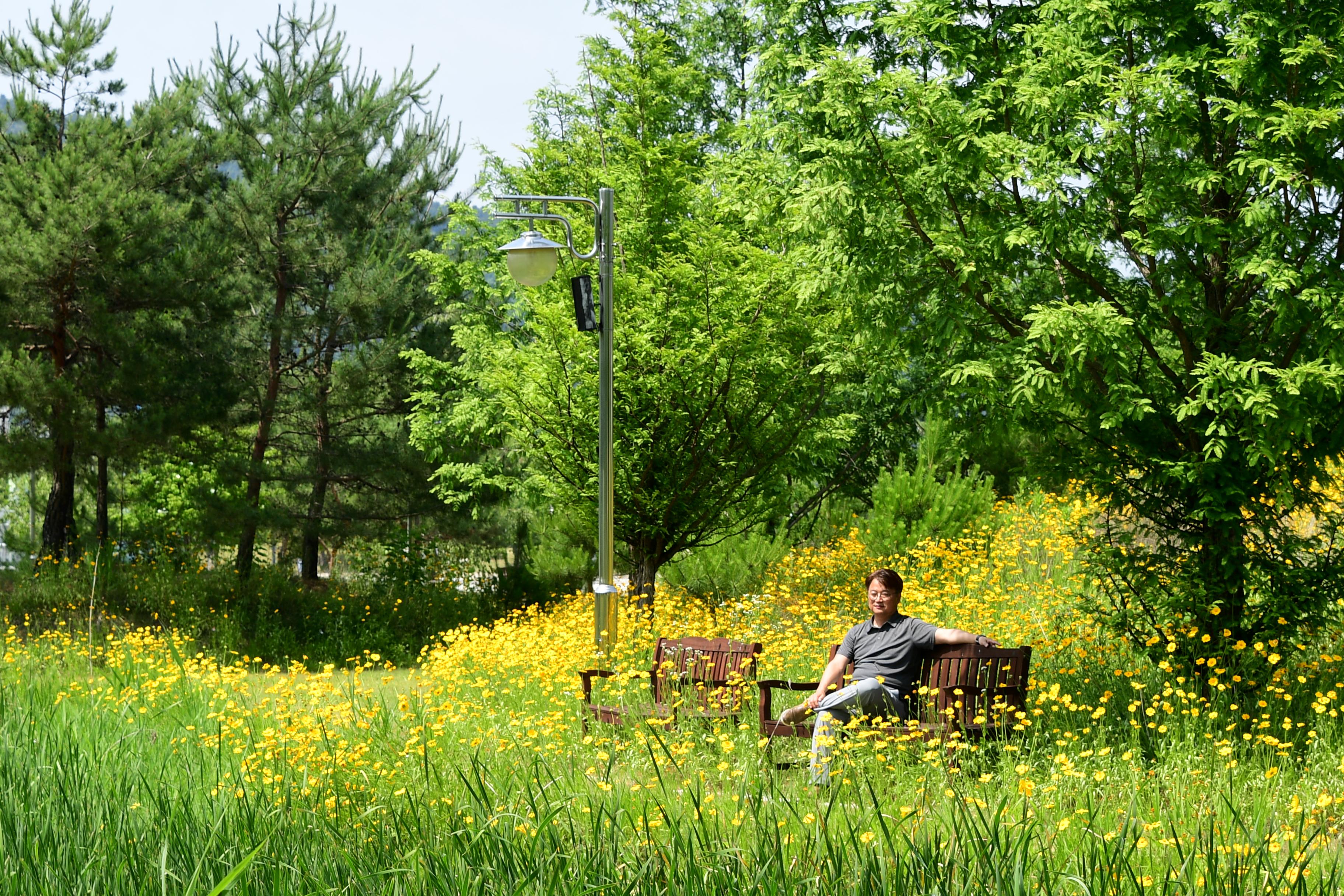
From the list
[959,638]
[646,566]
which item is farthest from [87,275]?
[959,638]

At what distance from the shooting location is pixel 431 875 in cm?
251

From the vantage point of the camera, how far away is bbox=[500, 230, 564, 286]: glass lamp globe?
769cm

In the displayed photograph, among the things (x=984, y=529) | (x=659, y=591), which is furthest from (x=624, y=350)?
(x=984, y=529)

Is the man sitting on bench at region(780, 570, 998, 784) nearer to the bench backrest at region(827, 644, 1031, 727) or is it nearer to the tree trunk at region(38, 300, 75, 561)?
the bench backrest at region(827, 644, 1031, 727)

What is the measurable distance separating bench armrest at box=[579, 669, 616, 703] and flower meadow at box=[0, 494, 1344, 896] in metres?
0.16

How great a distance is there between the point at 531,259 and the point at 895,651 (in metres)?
3.69

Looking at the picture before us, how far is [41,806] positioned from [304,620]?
38.5 ft

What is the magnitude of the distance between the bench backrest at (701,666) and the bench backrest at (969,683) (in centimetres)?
66

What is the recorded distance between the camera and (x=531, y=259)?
7.70m

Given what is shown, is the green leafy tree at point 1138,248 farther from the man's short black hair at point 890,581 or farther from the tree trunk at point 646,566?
the tree trunk at point 646,566

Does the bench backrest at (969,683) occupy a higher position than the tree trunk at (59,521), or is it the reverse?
the tree trunk at (59,521)

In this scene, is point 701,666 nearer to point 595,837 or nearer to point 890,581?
point 890,581

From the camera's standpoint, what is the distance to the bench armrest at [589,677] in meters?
6.23

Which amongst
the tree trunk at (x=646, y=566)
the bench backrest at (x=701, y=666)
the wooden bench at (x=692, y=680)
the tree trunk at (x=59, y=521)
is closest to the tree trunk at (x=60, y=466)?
the tree trunk at (x=59, y=521)
